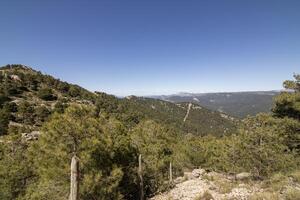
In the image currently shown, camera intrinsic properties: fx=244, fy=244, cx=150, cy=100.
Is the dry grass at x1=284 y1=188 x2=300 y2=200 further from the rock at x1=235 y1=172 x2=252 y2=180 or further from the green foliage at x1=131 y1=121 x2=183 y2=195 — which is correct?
the green foliage at x1=131 y1=121 x2=183 y2=195

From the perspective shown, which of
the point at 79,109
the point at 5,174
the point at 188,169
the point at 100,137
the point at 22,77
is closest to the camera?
the point at 79,109

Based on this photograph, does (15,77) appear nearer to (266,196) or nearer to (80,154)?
(80,154)

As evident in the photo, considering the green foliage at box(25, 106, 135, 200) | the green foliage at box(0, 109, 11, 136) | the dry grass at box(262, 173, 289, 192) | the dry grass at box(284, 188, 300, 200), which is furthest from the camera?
the green foliage at box(0, 109, 11, 136)

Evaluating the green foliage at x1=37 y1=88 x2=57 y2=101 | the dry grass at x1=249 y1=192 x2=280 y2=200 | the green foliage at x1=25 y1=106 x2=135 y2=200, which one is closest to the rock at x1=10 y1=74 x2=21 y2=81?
the green foliage at x1=37 y1=88 x2=57 y2=101


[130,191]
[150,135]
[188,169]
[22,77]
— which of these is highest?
[22,77]

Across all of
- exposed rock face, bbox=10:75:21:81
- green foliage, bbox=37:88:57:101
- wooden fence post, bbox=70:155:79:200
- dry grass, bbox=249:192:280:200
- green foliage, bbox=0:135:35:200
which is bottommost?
green foliage, bbox=0:135:35:200

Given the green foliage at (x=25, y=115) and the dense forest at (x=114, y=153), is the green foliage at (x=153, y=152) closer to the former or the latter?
the dense forest at (x=114, y=153)

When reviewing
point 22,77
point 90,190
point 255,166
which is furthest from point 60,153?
point 22,77

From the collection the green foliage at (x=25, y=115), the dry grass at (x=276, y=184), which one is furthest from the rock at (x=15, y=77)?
the dry grass at (x=276, y=184)

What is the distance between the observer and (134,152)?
19.8m

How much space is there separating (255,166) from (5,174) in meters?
17.2

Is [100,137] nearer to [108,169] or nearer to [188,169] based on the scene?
[108,169]

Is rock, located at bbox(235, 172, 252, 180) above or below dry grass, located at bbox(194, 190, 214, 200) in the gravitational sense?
below

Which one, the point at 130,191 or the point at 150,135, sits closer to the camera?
the point at 130,191
